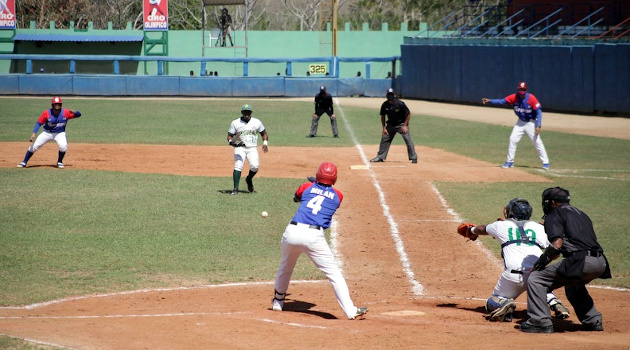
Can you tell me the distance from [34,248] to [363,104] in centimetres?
3008

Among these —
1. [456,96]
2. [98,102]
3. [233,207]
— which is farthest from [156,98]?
[233,207]

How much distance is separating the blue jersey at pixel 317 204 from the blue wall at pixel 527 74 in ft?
90.4

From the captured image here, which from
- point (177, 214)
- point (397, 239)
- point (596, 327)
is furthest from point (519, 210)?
point (177, 214)

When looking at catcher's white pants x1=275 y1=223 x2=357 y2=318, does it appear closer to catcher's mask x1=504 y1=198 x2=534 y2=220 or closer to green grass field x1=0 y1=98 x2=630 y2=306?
catcher's mask x1=504 y1=198 x2=534 y2=220

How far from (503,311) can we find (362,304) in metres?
1.79

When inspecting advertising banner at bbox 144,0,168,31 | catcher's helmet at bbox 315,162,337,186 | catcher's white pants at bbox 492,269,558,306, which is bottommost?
catcher's white pants at bbox 492,269,558,306

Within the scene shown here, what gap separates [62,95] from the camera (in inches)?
1722

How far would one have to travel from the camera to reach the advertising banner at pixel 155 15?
50781mm

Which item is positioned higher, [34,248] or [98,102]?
[98,102]

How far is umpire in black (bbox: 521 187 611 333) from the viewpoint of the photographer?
27.3 ft

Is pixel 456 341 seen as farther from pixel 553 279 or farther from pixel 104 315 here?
pixel 104 315

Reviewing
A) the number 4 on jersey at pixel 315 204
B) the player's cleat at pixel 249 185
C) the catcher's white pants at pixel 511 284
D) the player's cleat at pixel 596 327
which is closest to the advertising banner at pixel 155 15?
the player's cleat at pixel 249 185

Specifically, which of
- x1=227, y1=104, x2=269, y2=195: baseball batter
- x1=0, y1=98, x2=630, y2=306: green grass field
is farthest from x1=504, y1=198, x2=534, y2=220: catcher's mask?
x1=227, y1=104, x2=269, y2=195: baseball batter

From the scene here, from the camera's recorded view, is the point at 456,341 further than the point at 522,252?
No
